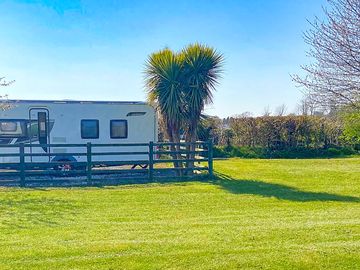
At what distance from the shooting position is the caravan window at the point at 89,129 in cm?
1334

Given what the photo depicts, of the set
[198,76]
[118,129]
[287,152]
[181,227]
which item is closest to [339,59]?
[181,227]

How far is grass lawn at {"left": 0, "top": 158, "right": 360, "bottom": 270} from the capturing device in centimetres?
406

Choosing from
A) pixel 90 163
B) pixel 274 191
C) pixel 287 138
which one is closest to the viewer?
pixel 274 191

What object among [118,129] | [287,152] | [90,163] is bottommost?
[287,152]

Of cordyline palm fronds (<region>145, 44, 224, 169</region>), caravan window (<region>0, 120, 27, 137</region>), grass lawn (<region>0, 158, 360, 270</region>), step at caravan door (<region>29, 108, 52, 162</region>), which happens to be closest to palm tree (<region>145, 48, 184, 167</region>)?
cordyline palm fronds (<region>145, 44, 224, 169</region>)

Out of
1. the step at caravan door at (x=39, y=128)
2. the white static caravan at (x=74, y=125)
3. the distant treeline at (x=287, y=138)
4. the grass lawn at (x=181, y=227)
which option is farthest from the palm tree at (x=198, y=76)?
the distant treeline at (x=287, y=138)

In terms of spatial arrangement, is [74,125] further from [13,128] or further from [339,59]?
[339,59]

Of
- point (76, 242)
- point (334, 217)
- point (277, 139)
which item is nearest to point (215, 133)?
point (277, 139)

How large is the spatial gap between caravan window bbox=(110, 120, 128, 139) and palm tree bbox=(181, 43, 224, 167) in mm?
2794

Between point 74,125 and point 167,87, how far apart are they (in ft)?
13.2

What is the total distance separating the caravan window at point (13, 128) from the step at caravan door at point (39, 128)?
0.92ft

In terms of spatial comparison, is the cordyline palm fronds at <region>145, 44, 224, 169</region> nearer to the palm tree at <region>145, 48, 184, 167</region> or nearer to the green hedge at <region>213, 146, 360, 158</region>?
the palm tree at <region>145, 48, 184, 167</region>

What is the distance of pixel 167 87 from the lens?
12.3 metres

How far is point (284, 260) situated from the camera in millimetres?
4051
